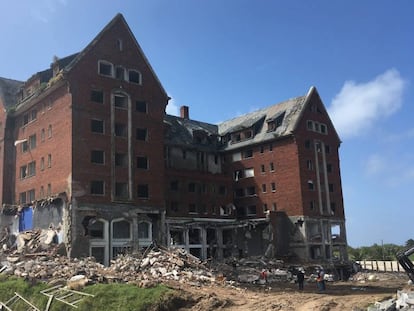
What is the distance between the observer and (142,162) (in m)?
55.9

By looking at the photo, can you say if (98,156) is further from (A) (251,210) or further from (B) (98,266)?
(A) (251,210)

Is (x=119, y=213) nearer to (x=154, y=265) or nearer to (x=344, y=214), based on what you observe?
(x=154, y=265)

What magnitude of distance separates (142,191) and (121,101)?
33.4ft

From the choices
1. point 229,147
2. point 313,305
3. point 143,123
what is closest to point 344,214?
point 229,147

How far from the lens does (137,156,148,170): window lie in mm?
55625

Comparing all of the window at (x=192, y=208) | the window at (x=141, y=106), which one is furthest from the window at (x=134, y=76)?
the window at (x=192, y=208)

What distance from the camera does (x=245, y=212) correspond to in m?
73.6

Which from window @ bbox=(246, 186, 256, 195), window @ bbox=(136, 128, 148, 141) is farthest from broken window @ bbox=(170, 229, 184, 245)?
window @ bbox=(136, 128, 148, 141)

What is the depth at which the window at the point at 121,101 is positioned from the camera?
181ft

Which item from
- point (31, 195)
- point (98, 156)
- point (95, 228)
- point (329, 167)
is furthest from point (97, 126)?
point (329, 167)

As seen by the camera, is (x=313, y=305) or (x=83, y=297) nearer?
(x=313, y=305)

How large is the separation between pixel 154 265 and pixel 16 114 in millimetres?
30354

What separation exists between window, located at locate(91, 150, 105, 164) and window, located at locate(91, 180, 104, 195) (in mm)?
2102

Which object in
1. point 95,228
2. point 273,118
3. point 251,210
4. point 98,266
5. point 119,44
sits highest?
point 119,44
